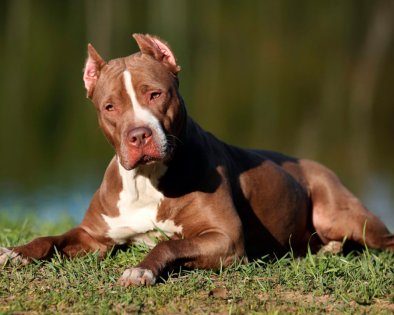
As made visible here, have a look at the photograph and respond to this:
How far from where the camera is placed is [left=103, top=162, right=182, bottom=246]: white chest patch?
6.09m

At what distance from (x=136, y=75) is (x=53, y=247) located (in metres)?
1.32

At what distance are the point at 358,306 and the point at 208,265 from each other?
44.5 inches

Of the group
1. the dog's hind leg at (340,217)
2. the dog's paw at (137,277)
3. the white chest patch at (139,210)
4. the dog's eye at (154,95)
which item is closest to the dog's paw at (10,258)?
the white chest patch at (139,210)

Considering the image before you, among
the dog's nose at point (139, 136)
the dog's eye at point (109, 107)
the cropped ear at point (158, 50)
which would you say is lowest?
the dog's nose at point (139, 136)

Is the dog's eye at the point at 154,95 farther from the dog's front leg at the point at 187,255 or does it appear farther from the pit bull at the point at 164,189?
the dog's front leg at the point at 187,255

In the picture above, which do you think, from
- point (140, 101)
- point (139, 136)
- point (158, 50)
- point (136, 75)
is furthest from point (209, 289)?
point (158, 50)

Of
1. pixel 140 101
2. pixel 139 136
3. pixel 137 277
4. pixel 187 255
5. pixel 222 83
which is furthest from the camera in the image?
pixel 222 83

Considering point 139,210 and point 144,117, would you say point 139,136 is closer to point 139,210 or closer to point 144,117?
point 144,117

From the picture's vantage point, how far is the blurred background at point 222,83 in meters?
16.8

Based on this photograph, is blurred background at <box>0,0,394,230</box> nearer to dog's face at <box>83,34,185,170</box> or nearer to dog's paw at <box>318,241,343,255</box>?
dog's paw at <box>318,241,343,255</box>

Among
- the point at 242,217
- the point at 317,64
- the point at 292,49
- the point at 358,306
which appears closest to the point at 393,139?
the point at 317,64

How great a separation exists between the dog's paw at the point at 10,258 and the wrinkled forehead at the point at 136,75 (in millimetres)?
1206

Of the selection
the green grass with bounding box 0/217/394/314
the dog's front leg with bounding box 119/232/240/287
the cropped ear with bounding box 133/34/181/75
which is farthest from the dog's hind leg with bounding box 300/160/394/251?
the cropped ear with bounding box 133/34/181/75

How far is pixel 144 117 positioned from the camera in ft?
18.5
